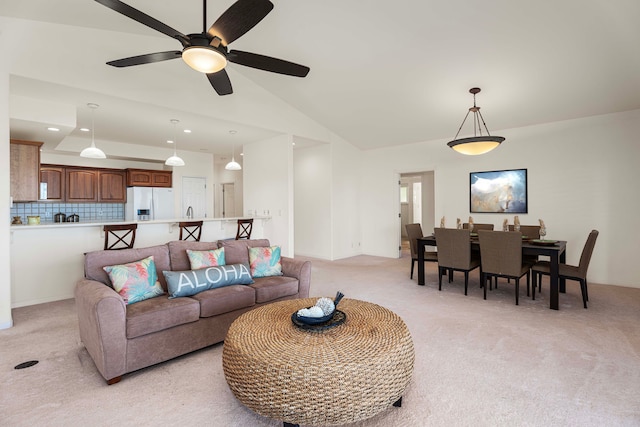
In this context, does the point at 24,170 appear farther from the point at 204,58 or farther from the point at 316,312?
the point at 316,312

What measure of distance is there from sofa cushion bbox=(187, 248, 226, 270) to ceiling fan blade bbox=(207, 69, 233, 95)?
64.8 inches

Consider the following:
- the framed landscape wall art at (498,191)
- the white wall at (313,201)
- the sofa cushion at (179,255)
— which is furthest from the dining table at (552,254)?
the sofa cushion at (179,255)

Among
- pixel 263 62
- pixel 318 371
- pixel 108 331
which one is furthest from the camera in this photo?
pixel 263 62

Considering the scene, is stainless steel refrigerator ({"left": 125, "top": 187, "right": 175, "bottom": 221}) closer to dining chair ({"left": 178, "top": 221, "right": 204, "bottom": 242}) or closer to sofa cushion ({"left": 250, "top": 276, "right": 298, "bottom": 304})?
dining chair ({"left": 178, "top": 221, "right": 204, "bottom": 242})

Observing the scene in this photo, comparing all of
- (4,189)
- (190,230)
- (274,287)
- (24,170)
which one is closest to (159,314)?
(274,287)

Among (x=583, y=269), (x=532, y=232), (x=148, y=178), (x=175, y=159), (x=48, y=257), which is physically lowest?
(x=583, y=269)

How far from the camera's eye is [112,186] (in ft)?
23.4

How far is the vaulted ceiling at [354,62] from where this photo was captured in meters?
3.18

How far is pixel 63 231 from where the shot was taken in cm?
421

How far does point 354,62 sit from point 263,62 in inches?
76.9

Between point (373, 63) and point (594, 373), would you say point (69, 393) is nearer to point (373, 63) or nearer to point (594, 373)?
point (594, 373)

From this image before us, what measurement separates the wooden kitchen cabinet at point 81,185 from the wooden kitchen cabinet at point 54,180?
8cm

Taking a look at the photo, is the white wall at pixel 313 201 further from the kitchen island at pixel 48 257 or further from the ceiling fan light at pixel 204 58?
the ceiling fan light at pixel 204 58

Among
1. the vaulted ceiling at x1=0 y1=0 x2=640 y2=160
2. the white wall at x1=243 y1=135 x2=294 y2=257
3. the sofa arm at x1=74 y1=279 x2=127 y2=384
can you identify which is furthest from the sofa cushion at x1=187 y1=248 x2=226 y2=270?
the white wall at x1=243 y1=135 x2=294 y2=257
